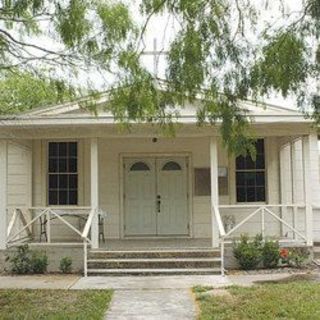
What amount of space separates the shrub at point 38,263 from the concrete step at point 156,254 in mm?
974

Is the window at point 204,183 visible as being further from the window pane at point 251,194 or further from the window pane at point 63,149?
the window pane at point 63,149

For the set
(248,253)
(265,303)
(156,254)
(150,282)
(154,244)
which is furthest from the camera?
(154,244)

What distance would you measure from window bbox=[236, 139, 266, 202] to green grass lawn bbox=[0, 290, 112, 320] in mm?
6912

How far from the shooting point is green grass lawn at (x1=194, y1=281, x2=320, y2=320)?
8.95 metres

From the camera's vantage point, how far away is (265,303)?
967 cm

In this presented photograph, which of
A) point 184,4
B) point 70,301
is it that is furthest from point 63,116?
point 184,4

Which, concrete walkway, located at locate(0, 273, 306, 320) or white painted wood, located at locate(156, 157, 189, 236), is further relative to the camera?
white painted wood, located at locate(156, 157, 189, 236)

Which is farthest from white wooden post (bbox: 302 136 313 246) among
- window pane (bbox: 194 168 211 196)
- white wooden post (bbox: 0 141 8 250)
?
white wooden post (bbox: 0 141 8 250)

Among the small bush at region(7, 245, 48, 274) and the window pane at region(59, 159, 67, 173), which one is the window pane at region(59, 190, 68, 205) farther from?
the small bush at region(7, 245, 48, 274)

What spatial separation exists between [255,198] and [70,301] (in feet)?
26.1

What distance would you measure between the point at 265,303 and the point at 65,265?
5.60 meters

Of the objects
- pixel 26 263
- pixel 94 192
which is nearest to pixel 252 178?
pixel 94 192

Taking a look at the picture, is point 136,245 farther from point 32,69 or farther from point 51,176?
point 32,69

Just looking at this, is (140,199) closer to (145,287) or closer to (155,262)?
(155,262)
